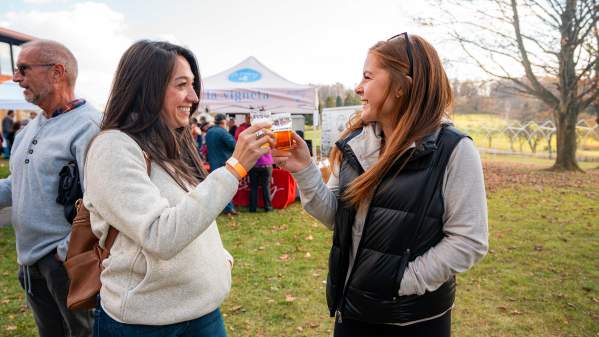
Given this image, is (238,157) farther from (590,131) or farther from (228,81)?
(590,131)

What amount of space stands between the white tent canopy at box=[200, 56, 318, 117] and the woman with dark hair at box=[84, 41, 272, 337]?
824cm

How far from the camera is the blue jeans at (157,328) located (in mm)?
1460

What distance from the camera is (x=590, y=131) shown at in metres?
22.1

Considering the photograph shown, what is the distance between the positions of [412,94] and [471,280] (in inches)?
146

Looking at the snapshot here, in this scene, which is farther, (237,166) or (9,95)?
(9,95)

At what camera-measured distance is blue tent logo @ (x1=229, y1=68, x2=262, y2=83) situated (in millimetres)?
10328

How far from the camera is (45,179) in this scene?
6.88 feet

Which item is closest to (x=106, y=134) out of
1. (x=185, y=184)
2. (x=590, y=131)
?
(x=185, y=184)

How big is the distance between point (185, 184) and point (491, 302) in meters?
3.79

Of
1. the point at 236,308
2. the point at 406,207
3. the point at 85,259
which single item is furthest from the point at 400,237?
the point at 236,308

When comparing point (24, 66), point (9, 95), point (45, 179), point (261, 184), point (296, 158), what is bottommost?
point (261, 184)

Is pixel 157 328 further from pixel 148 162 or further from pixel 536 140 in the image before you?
pixel 536 140

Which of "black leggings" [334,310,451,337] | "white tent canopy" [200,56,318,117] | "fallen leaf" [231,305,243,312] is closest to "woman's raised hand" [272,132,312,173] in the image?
"black leggings" [334,310,451,337]

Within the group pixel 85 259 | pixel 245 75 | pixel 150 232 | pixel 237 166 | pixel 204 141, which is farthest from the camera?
pixel 204 141
